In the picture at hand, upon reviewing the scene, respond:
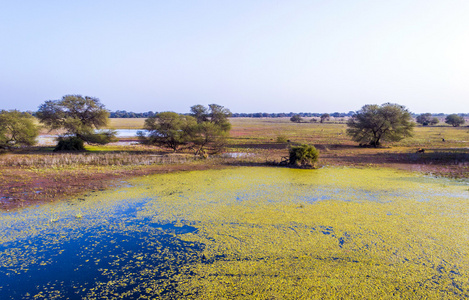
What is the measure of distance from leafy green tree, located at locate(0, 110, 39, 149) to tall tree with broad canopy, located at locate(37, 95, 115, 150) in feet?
7.41

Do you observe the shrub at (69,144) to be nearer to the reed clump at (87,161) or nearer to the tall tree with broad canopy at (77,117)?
the tall tree with broad canopy at (77,117)

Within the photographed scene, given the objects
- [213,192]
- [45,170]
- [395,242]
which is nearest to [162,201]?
[213,192]

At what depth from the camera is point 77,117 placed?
2750 centimetres

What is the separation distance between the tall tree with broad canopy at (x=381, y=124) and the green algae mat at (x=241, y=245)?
1768 cm

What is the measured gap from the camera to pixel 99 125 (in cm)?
2895

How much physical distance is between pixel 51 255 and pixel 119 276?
1899 mm

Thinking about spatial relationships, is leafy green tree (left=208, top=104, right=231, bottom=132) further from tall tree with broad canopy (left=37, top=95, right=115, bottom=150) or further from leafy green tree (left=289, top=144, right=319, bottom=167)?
leafy green tree (left=289, top=144, right=319, bottom=167)

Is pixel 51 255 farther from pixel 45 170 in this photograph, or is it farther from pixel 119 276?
pixel 45 170

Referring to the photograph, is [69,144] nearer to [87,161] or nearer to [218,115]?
[87,161]

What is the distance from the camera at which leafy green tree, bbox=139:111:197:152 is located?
23344 mm

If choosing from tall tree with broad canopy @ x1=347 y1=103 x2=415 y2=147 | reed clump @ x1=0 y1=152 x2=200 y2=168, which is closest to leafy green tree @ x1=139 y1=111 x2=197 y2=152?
reed clump @ x1=0 y1=152 x2=200 y2=168

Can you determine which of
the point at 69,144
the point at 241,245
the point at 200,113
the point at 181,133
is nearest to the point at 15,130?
the point at 69,144

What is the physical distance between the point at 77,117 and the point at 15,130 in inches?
204

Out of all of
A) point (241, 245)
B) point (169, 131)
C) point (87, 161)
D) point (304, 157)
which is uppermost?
point (169, 131)
